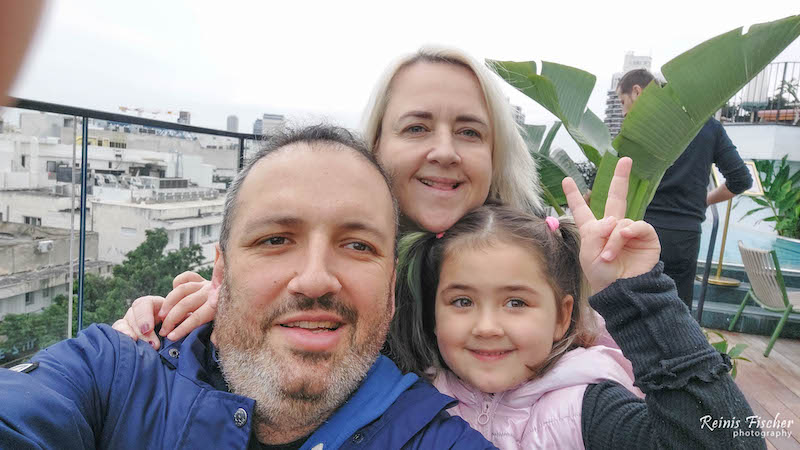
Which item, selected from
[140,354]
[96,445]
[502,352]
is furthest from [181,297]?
[502,352]

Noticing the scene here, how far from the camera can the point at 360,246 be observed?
4.44 feet

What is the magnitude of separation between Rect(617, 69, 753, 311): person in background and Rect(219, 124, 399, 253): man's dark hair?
253 cm

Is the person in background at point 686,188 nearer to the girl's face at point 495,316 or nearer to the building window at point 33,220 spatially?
the girl's face at point 495,316

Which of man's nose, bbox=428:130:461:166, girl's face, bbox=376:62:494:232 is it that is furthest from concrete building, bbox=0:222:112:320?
man's nose, bbox=428:130:461:166

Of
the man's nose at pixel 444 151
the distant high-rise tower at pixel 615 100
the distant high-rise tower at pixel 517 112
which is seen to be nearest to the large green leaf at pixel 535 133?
the distant high-rise tower at pixel 517 112

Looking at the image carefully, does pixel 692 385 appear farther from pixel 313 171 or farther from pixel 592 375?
pixel 313 171

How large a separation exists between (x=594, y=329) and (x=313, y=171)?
102 centimetres

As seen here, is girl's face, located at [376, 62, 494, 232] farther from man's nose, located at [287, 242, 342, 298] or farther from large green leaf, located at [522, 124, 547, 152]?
large green leaf, located at [522, 124, 547, 152]

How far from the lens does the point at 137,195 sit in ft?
11.0

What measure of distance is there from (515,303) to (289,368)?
0.68 metres

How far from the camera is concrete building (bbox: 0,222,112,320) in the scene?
2572mm

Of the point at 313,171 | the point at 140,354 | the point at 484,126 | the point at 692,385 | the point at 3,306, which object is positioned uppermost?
the point at 484,126

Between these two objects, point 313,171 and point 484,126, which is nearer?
point 313,171

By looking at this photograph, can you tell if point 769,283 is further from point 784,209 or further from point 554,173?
point 784,209
